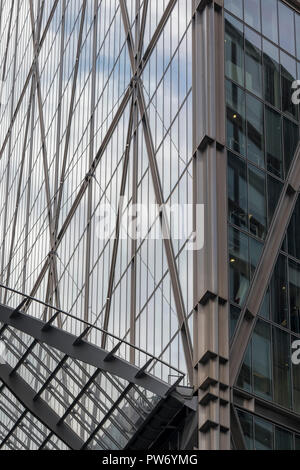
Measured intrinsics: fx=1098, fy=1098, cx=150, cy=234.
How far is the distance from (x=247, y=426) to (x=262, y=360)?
2.57m

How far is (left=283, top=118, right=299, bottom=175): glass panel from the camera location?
39688 mm

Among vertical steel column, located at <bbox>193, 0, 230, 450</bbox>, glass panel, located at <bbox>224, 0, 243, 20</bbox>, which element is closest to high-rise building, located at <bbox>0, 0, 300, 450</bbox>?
vertical steel column, located at <bbox>193, 0, 230, 450</bbox>

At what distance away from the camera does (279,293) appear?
1478 inches

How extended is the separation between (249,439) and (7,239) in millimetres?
37291

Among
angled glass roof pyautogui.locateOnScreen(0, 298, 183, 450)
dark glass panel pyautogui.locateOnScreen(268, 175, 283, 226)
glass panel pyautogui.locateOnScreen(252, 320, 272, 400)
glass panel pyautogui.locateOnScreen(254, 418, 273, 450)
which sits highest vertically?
dark glass panel pyautogui.locateOnScreen(268, 175, 283, 226)

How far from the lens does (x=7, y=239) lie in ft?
226

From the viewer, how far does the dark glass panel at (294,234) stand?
38.7 m

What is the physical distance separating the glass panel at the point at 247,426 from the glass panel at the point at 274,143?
9241mm

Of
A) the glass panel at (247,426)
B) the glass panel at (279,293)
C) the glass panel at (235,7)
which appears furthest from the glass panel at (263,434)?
the glass panel at (235,7)

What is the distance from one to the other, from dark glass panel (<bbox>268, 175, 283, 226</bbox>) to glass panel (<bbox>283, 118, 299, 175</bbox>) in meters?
0.84

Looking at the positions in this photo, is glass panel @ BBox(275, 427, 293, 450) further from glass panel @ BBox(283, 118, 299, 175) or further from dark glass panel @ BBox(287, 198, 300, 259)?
glass panel @ BBox(283, 118, 299, 175)

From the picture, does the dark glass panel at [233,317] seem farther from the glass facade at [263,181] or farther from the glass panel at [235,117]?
the glass panel at [235,117]

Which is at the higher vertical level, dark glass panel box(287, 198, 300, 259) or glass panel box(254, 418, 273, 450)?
dark glass panel box(287, 198, 300, 259)

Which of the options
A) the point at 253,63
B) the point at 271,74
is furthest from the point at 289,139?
the point at 253,63
